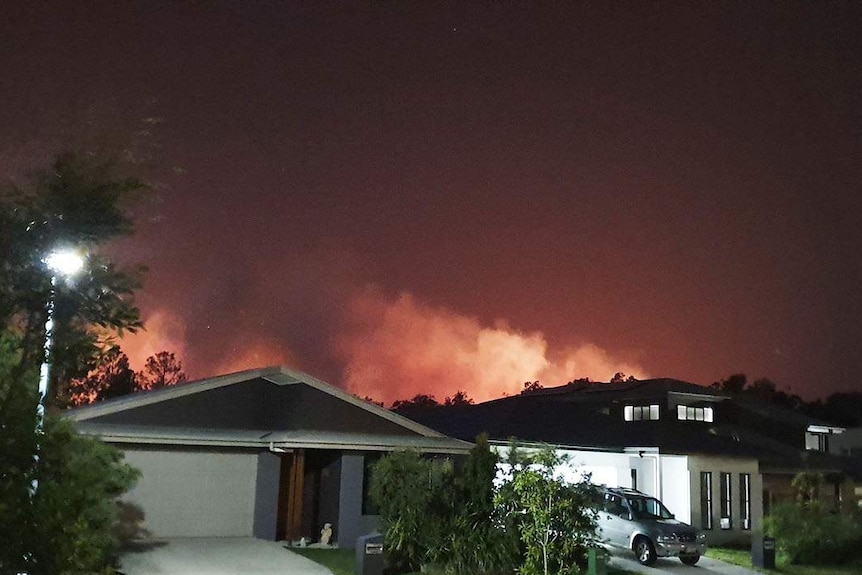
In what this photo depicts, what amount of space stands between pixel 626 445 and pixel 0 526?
22.0m

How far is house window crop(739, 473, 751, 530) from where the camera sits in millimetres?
26766

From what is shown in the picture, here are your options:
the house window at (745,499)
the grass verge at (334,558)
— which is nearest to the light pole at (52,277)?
the grass verge at (334,558)

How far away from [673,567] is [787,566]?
132 inches

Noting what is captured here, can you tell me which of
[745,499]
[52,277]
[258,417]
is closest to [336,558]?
[258,417]

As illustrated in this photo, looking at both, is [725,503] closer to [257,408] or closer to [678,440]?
[678,440]

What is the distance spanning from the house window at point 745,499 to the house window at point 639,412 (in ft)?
13.1

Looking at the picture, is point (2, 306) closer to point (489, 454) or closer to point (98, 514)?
point (98, 514)

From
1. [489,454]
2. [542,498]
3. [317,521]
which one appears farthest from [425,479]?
[317,521]

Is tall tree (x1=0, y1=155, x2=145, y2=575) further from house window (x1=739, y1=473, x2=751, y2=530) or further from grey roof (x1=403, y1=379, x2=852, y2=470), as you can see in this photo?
house window (x1=739, y1=473, x2=751, y2=530)

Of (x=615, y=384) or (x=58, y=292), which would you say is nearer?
(x=58, y=292)

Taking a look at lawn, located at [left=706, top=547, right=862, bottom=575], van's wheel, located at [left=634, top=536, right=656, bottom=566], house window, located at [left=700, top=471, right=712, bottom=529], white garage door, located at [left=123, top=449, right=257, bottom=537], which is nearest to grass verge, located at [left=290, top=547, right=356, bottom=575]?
white garage door, located at [left=123, top=449, right=257, bottom=537]

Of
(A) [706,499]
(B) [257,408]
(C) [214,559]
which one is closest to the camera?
(C) [214,559]

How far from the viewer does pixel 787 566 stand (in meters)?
21.9

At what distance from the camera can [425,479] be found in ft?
58.0
